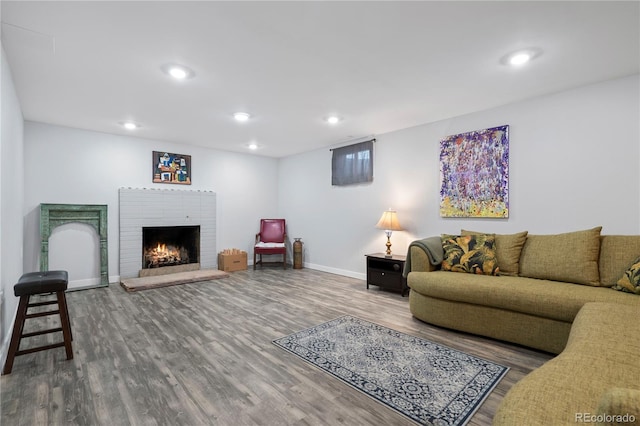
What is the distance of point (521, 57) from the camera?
2.44 metres

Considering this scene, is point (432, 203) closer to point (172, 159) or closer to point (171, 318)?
point (171, 318)

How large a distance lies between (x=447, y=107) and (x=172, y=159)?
4.61 m

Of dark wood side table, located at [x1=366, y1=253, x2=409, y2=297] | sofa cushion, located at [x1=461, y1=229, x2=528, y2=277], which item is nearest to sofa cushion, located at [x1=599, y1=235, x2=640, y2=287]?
sofa cushion, located at [x1=461, y1=229, x2=528, y2=277]

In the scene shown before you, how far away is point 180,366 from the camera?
7.25 ft

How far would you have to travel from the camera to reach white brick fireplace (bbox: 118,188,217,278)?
4910 millimetres

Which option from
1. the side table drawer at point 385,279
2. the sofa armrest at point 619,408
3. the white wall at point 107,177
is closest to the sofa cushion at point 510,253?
the side table drawer at point 385,279

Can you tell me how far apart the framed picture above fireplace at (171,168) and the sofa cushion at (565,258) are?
5367 mm

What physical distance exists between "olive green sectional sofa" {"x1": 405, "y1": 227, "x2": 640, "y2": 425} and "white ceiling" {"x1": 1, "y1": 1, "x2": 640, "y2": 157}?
1.59 m

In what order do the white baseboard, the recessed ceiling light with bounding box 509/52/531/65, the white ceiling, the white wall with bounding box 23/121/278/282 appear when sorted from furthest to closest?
the white baseboard, the white wall with bounding box 23/121/278/282, the recessed ceiling light with bounding box 509/52/531/65, the white ceiling

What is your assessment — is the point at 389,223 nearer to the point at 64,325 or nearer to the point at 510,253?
the point at 510,253

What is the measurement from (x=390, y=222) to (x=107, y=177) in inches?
178

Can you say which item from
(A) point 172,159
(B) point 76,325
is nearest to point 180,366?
(B) point 76,325

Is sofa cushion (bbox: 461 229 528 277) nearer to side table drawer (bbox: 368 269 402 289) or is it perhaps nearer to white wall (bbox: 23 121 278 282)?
side table drawer (bbox: 368 269 402 289)

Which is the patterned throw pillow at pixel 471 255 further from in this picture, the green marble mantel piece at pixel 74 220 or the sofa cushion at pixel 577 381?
the green marble mantel piece at pixel 74 220
